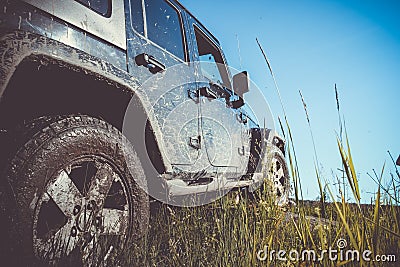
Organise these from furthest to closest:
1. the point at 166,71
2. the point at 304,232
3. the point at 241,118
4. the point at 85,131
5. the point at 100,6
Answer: the point at 241,118 < the point at 166,71 < the point at 100,6 < the point at 85,131 < the point at 304,232

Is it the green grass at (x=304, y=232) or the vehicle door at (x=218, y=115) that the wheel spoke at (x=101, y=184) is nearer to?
the green grass at (x=304, y=232)

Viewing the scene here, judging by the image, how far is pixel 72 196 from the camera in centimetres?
135

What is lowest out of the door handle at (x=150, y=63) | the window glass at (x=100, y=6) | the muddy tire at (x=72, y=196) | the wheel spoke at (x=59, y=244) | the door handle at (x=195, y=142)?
the wheel spoke at (x=59, y=244)

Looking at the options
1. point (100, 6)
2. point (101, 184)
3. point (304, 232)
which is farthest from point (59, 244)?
point (100, 6)

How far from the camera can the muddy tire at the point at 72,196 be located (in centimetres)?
117

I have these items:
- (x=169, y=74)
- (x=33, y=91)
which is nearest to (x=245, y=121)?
(x=169, y=74)

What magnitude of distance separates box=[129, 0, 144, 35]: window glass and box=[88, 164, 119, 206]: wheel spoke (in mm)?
1021

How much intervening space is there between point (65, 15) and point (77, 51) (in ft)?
0.58

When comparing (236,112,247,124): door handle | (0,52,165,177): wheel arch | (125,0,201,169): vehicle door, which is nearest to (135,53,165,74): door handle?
(125,0,201,169): vehicle door

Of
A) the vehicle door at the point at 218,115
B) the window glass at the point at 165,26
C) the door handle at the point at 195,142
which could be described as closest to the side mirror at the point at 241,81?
the vehicle door at the point at 218,115

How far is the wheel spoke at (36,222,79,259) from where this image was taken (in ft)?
4.07

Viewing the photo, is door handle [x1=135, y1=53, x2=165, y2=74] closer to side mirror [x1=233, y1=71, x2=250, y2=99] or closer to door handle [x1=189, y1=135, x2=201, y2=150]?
door handle [x1=189, y1=135, x2=201, y2=150]

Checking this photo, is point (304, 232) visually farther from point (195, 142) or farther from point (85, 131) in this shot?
point (195, 142)

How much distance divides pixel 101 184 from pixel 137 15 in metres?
1.24
